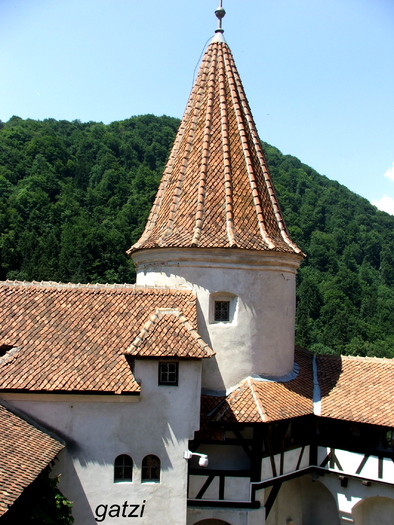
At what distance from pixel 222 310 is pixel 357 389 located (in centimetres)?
503

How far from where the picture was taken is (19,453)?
13641 mm

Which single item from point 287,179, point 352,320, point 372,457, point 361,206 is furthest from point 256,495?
point 361,206

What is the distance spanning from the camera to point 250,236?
18891 millimetres

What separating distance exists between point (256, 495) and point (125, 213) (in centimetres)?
5586

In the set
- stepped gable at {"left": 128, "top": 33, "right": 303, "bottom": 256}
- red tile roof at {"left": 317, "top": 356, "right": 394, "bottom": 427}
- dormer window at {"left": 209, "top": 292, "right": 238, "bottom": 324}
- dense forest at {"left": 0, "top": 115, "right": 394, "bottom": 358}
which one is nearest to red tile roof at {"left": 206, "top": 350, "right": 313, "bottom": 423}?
red tile roof at {"left": 317, "top": 356, "right": 394, "bottom": 427}

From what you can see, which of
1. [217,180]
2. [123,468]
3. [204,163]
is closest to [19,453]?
[123,468]

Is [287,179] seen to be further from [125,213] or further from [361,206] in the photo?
[125,213]

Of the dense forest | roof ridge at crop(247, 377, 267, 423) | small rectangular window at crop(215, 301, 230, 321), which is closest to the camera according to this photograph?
roof ridge at crop(247, 377, 267, 423)

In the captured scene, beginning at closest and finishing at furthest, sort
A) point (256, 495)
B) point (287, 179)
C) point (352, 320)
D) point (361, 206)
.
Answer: point (256, 495)
point (352, 320)
point (287, 179)
point (361, 206)

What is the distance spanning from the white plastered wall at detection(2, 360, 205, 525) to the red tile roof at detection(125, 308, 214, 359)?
0.50 meters

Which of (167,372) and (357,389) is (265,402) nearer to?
(167,372)

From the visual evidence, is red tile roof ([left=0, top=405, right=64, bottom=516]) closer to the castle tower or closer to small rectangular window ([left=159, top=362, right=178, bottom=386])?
small rectangular window ([left=159, top=362, right=178, bottom=386])

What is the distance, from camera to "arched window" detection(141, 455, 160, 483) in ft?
53.3

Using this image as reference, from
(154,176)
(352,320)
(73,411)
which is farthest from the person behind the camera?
(154,176)
